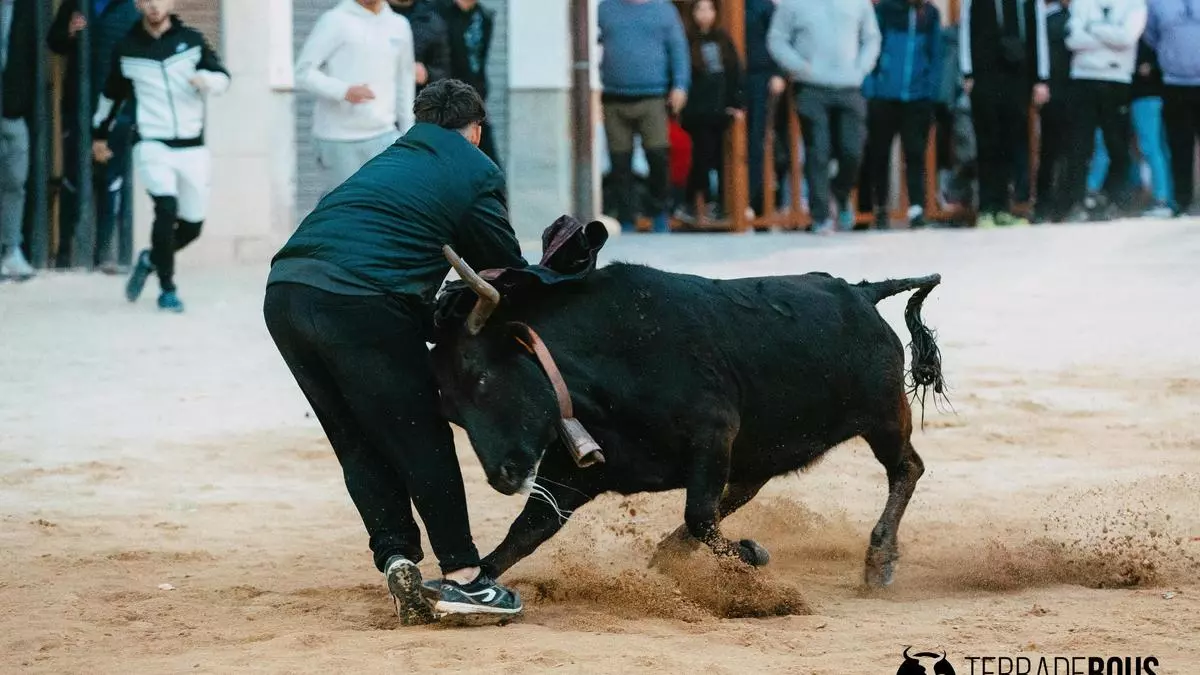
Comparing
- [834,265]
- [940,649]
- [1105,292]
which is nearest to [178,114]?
[834,265]

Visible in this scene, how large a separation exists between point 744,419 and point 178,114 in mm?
6776

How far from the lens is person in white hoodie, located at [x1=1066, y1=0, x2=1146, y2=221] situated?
650 inches

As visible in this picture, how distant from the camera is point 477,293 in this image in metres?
5.98

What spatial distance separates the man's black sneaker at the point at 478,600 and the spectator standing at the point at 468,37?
9.17 m

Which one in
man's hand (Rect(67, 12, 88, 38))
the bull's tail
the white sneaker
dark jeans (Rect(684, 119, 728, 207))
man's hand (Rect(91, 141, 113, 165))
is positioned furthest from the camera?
dark jeans (Rect(684, 119, 728, 207))

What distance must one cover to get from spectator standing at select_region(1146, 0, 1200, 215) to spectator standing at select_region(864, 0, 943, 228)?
1791 mm

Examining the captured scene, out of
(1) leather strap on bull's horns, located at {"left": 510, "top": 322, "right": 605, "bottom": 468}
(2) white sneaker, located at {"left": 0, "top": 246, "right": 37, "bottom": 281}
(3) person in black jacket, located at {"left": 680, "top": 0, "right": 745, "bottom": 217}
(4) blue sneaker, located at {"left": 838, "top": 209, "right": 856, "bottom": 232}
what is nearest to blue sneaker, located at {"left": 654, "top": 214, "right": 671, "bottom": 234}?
(3) person in black jacket, located at {"left": 680, "top": 0, "right": 745, "bottom": 217}

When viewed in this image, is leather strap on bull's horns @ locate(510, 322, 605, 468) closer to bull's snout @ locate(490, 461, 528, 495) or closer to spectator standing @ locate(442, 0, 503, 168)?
bull's snout @ locate(490, 461, 528, 495)

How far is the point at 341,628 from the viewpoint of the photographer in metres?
6.13

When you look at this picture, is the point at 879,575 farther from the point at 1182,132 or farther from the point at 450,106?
the point at 1182,132

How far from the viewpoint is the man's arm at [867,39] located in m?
16.3

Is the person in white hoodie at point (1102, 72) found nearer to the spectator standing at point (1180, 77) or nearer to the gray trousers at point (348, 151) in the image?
the spectator standing at point (1180, 77)

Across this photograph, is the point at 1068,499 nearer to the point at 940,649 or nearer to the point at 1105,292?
the point at 940,649

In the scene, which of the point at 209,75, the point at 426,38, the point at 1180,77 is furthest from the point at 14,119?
the point at 1180,77
